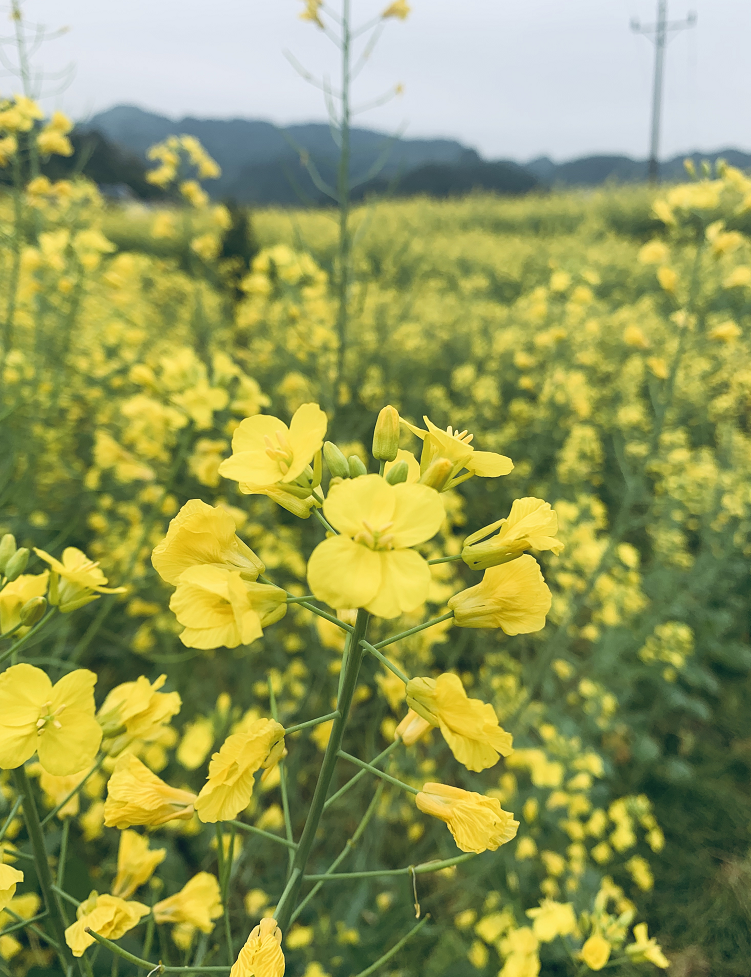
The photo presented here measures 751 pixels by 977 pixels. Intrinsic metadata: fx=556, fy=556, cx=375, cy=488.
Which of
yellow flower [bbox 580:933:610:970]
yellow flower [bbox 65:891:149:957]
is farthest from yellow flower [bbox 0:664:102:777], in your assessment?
yellow flower [bbox 580:933:610:970]

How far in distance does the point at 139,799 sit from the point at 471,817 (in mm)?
466

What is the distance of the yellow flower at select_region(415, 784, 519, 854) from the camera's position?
67cm

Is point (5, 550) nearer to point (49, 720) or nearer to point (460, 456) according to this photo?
point (49, 720)

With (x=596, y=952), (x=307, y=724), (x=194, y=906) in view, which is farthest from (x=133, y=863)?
(x=596, y=952)

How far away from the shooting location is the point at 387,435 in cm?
78

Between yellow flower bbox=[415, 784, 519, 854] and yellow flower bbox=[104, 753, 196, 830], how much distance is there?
14.1 inches

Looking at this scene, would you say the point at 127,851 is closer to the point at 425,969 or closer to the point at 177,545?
the point at 177,545

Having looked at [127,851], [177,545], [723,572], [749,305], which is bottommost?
[723,572]

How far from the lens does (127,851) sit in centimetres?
101

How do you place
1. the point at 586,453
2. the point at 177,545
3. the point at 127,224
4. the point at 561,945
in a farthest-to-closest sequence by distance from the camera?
the point at 127,224
the point at 586,453
the point at 561,945
the point at 177,545

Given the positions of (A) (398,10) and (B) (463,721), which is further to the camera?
(A) (398,10)

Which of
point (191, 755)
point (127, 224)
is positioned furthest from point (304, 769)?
point (127, 224)

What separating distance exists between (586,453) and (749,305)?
1243mm

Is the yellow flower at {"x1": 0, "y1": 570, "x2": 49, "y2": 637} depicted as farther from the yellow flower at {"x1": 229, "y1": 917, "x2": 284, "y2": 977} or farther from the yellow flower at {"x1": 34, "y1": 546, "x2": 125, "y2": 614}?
the yellow flower at {"x1": 229, "y1": 917, "x2": 284, "y2": 977}
